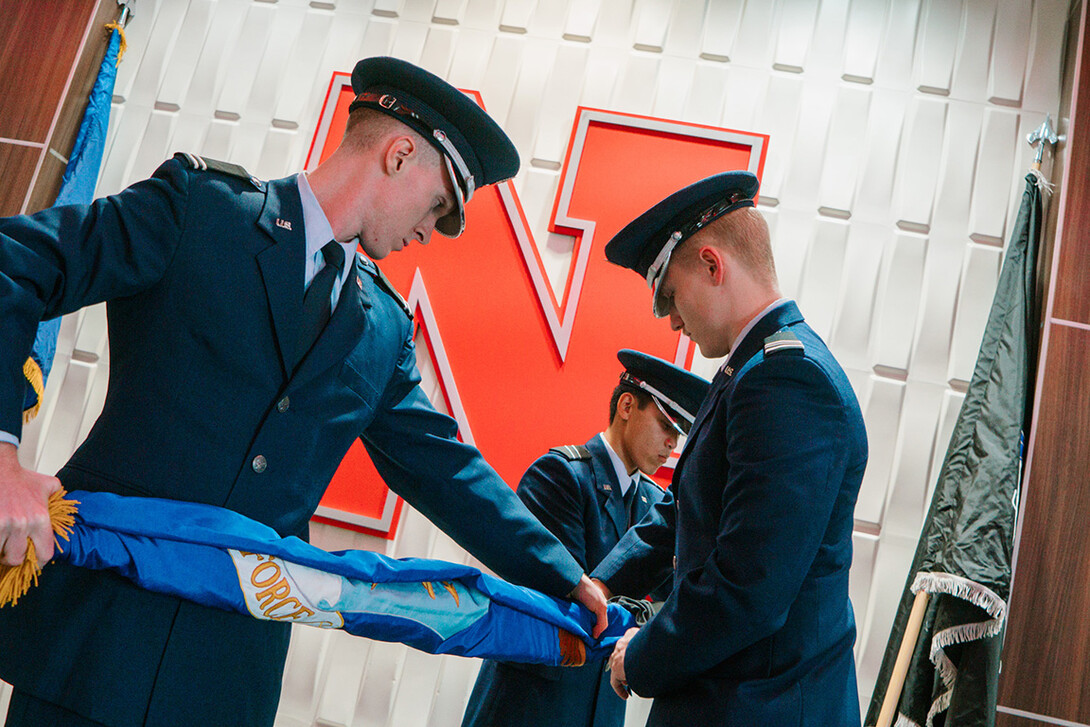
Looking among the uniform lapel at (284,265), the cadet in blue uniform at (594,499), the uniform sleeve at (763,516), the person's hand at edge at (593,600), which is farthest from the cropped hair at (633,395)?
the uniform lapel at (284,265)

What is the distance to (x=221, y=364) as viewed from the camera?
5.12 ft

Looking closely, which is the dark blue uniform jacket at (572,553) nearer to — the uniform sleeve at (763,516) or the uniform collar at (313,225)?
the uniform sleeve at (763,516)

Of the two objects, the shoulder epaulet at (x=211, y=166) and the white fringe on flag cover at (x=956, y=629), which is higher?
the shoulder epaulet at (x=211, y=166)

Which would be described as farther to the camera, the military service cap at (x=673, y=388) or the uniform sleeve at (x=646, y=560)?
the military service cap at (x=673, y=388)

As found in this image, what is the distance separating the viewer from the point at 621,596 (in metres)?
2.22

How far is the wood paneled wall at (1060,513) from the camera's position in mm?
→ 2828

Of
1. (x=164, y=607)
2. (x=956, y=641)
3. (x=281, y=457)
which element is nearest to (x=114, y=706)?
(x=164, y=607)

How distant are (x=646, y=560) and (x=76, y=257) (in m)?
1.50

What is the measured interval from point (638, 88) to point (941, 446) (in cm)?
197

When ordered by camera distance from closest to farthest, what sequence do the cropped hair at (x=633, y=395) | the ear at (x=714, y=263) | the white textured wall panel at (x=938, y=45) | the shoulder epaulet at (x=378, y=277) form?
the ear at (x=714, y=263) → the shoulder epaulet at (x=378, y=277) → the cropped hair at (x=633, y=395) → the white textured wall panel at (x=938, y=45)

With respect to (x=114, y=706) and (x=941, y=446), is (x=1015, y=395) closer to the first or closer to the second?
(x=941, y=446)

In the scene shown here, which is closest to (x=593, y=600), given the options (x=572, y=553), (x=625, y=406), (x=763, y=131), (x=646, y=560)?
(x=646, y=560)

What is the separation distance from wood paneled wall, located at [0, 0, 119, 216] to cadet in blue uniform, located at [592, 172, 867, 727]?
3362mm

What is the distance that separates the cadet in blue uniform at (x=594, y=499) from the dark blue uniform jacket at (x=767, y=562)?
2.36 ft
